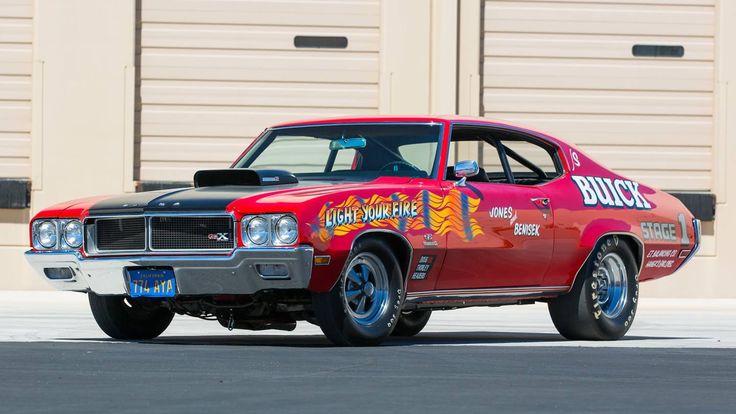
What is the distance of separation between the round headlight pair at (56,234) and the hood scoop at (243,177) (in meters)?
0.77

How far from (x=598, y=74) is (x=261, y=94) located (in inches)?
159

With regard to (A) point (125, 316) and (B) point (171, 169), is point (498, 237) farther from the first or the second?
(B) point (171, 169)

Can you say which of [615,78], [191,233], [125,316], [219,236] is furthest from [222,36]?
[219,236]

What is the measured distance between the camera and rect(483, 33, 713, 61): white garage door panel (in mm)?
19891

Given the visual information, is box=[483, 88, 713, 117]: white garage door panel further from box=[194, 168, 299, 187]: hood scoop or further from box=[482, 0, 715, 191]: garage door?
box=[194, 168, 299, 187]: hood scoop

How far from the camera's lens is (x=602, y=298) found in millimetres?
11273

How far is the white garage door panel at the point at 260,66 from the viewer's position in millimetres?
19609

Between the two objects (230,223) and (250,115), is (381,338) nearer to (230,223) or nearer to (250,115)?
(230,223)

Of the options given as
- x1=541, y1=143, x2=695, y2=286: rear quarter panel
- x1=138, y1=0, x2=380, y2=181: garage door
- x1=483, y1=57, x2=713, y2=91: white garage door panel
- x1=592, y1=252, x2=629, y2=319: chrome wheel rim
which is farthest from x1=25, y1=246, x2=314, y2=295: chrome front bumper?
x1=483, y1=57, x2=713, y2=91: white garage door panel

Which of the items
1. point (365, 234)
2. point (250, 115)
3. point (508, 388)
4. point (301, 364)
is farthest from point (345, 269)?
point (250, 115)

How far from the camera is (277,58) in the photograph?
64.6 ft

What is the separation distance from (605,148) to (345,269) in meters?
11.2

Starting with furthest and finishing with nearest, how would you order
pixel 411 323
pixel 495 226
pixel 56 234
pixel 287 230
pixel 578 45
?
pixel 578 45 < pixel 411 323 < pixel 495 226 < pixel 56 234 < pixel 287 230

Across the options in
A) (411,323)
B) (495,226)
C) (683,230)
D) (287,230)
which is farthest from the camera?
(683,230)
